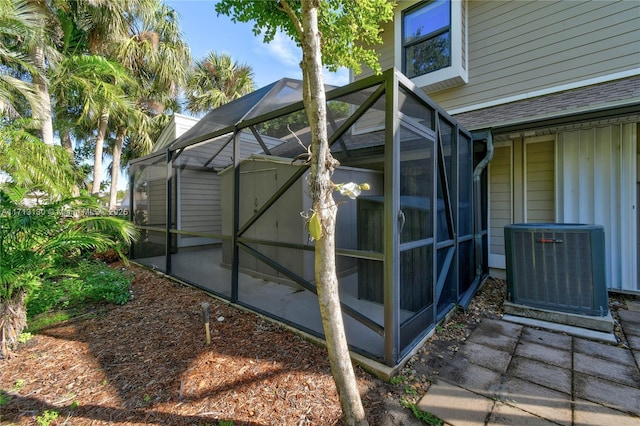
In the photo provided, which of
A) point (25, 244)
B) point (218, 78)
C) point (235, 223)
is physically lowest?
point (25, 244)

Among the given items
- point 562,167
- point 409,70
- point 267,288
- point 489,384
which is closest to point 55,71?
point 267,288

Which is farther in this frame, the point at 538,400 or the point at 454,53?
the point at 454,53

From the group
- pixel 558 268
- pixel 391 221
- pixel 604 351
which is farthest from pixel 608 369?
pixel 391 221

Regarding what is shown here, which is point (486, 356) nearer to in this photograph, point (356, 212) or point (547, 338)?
point (547, 338)

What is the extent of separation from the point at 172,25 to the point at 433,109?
1186 cm

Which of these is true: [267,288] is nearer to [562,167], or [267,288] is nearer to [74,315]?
[74,315]

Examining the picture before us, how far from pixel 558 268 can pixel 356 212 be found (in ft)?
7.78

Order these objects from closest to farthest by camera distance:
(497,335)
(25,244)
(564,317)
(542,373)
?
(542,373), (25,244), (497,335), (564,317)

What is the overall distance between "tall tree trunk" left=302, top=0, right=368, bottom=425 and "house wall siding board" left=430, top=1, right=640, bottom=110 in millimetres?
4772

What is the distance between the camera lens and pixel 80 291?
3533mm

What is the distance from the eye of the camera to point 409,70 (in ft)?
18.6

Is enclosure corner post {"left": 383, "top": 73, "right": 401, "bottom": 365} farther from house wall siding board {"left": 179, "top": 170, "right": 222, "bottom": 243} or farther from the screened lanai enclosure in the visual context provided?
house wall siding board {"left": 179, "top": 170, "right": 222, "bottom": 243}

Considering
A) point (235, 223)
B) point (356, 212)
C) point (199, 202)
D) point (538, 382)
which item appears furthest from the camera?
point (199, 202)

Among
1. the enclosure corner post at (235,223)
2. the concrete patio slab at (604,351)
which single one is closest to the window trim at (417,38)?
the enclosure corner post at (235,223)
